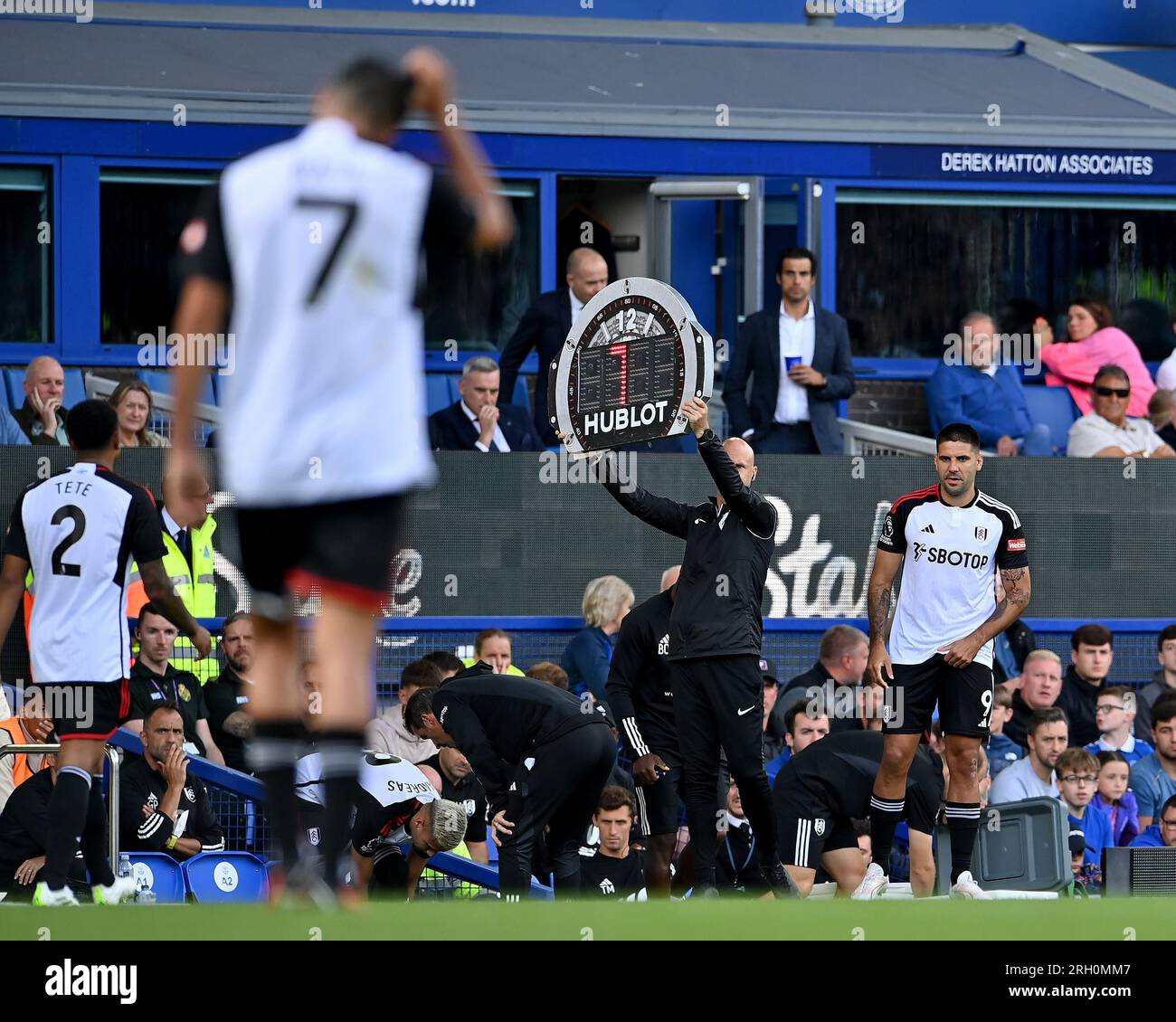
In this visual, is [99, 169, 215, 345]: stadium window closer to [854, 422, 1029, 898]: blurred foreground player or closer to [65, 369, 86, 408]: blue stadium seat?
[65, 369, 86, 408]: blue stadium seat

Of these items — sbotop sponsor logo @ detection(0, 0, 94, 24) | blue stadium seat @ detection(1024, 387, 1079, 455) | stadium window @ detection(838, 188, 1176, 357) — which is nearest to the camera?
blue stadium seat @ detection(1024, 387, 1079, 455)

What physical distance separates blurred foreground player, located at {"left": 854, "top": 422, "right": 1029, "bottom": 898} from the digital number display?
132cm

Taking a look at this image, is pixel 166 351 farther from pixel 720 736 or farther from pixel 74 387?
pixel 720 736

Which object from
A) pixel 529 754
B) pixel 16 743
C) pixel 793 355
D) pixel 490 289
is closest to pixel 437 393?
pixel 490 289

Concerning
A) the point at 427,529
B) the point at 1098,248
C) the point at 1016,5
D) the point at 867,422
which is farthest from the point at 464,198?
the point at 1016,5

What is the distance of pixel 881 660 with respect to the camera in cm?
944

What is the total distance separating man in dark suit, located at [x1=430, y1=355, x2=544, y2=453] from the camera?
12.0 meters

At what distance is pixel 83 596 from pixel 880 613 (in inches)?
133

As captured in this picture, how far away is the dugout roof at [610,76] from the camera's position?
14.0 m

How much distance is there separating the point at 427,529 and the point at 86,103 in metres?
A: 3.85

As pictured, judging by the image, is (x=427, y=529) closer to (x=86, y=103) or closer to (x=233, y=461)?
(x=86, y=103)

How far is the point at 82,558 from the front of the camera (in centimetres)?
791
